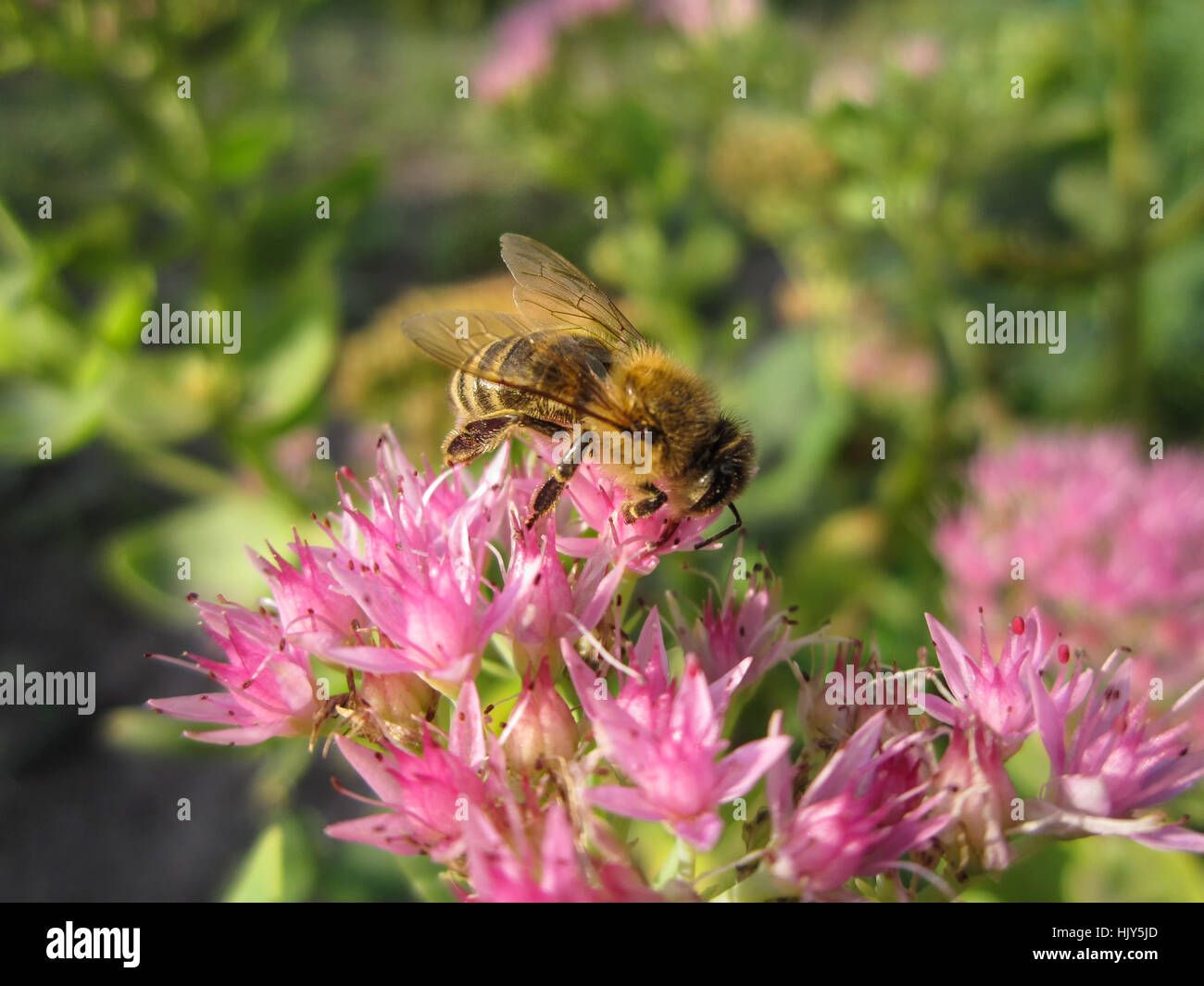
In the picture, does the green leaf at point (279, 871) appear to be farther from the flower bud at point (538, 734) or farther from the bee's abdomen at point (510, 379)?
the bee's abdomen at point (510, 379)

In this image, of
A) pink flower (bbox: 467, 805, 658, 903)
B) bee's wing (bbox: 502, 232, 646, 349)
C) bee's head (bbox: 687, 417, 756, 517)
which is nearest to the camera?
pink flower (bbox: 467, 805, 658, 903)

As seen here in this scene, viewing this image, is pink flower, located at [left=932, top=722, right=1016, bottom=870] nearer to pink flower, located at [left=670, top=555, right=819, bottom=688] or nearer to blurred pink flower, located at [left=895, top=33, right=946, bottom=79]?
pink flower, located at [left=670, top=555, right=819, bottom=688]

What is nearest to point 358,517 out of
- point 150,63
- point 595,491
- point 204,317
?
point 595,491

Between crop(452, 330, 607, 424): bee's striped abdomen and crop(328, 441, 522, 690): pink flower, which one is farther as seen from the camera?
crop(452, 330, 607, 424): bee's striped abdomen

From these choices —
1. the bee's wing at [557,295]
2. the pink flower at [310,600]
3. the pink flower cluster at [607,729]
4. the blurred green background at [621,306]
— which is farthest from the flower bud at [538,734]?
the bee's wing at [557,295]

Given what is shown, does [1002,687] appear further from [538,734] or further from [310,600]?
[310,600]

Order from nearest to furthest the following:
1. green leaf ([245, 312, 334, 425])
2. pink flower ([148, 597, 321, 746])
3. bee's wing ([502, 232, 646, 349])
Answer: pink flower ([148, 597, 321, 746]) < bee's wing ([502, 232, 646, 349]) < green leaf ([245, 312, 334, 425])

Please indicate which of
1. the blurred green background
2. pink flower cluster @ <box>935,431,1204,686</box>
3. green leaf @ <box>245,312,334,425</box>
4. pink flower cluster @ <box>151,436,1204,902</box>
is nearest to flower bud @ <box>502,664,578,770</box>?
pink flower cluster @ <box>151,436,1204,902</box>

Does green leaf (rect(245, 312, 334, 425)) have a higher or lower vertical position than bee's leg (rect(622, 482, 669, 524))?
higher
